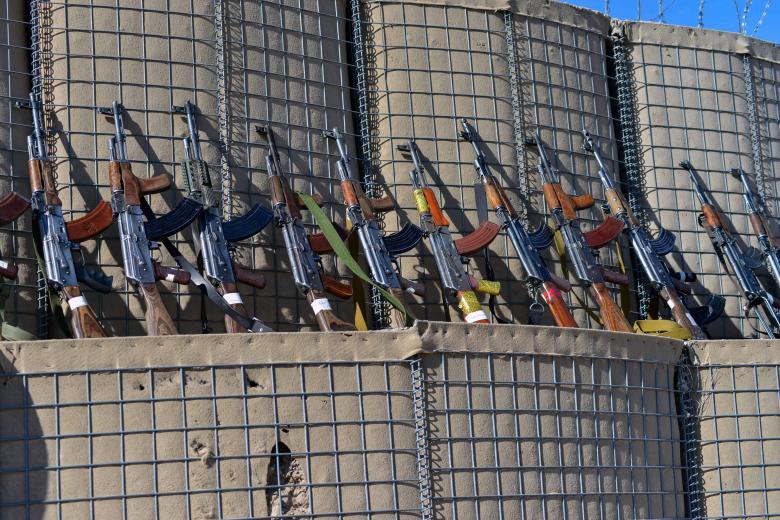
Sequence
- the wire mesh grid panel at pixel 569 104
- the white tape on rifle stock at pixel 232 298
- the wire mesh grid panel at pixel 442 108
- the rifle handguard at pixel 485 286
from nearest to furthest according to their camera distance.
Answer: the white tape on rifle stock at pixel 232 298 → the rifle handguard at pixel 485 286 → the wire mesh grid panel at pixel 442 108 → the wire mesh grid panel at pixel 569 104

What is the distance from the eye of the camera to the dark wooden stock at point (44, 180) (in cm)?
1007

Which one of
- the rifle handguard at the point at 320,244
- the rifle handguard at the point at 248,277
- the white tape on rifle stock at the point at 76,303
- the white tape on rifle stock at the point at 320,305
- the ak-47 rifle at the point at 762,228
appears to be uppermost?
the ak-47 rifle at the point at 762,228

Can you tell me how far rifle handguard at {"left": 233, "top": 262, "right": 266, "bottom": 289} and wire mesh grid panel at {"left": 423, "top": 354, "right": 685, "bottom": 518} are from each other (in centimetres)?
178

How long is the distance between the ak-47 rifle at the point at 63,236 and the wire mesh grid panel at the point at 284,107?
1.55 m

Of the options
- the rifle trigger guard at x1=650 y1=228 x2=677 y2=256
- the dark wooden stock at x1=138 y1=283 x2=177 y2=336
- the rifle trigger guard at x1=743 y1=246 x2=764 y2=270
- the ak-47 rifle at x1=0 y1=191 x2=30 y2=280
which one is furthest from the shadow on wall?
the rifle trigger guard at x1=743 y1=246 x2=764 y2=270

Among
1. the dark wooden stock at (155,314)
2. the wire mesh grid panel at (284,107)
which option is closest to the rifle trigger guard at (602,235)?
the wire mesh grid panel at (284,107)

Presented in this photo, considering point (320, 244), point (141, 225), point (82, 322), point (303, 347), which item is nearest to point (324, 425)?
point (303, 347)

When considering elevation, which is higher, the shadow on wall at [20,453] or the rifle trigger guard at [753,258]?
the rifle trigger guard at [753,258]

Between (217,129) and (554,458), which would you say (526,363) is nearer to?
(554,458)

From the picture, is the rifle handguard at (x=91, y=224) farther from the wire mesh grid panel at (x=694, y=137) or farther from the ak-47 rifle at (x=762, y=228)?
the ak-47 rifle at (x=762, y=228)

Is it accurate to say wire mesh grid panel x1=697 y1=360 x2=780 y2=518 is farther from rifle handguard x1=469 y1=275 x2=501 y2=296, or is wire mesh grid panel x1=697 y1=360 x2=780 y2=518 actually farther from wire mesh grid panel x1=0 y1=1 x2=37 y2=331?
wire mesh grid panel x1=0 y1=1 x2=37 y2=331

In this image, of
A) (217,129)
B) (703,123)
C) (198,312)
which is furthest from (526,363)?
(703,123)

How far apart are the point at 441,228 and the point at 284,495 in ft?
11.3

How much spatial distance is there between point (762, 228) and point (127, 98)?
676cm
